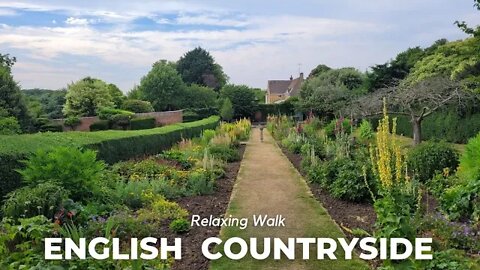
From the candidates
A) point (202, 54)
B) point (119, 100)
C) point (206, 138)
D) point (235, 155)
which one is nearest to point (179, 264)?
point (235, 155)

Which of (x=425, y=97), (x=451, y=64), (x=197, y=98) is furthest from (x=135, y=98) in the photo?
(x=425, y=97)

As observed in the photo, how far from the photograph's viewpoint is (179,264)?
4902 mm

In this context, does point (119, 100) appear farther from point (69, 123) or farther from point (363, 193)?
point (363, 193)

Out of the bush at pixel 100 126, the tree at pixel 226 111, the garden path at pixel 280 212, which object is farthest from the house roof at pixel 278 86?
the garden path at pixel 280 212

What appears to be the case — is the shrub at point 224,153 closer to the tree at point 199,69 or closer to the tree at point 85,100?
the tree at point 85,100

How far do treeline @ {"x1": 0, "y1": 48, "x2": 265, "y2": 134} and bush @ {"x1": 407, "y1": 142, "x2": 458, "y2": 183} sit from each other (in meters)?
12.0

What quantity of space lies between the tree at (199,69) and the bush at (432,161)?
55.2 meters

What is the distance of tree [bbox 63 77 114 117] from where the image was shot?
34.4m

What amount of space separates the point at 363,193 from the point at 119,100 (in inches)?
1425

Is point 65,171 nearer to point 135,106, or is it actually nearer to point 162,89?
point 135,106

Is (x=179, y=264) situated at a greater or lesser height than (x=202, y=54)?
lesser

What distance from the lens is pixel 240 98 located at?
4666 cm

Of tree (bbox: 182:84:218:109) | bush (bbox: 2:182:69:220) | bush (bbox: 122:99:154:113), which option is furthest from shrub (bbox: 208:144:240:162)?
tree (bbox: 182:84:218:109)

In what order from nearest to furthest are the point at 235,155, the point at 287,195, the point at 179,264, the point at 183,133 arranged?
the point at 179,264 → the point at 287,195 → the point at 235,155 → the point at 183,133
